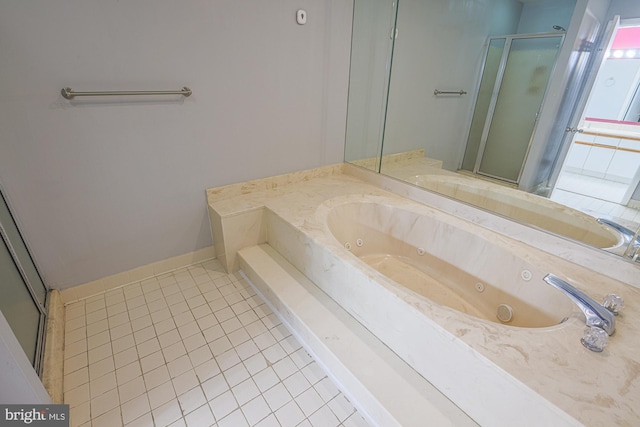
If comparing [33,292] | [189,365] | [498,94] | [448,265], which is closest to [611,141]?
[498,94]

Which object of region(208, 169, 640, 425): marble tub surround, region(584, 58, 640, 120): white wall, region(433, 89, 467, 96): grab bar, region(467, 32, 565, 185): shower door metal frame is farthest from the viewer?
region(433, 89, 467, 96): grab bar

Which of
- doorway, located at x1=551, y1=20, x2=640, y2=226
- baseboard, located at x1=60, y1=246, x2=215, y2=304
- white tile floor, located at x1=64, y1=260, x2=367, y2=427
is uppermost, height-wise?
doorway, located at x1=551, y1=20, x2=640, y2=226

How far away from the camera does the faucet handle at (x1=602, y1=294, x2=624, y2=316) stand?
101 cm

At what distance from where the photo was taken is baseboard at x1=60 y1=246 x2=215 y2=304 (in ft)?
5.41

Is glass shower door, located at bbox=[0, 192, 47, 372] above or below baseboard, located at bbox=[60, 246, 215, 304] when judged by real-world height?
above

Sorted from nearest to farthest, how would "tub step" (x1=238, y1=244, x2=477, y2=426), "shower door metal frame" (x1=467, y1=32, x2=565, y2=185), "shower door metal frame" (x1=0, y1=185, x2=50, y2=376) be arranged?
"tub step" (x1=238, y1=244, x2=477, y2=426), "shower door metal frame" (x1=0, y1=185, x2=50, y2=376), "shower door metal frame" (x1=467, y1=32, x2=565, y2=185)

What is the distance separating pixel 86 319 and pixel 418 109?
2670 mm

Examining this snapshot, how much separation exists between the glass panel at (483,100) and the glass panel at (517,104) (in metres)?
0.06

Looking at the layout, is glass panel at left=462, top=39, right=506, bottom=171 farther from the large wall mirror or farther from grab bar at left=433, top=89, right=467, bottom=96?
grab bar at left=433, top=89, right=467, bottom=96

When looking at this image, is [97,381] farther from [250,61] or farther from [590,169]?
[590,169]

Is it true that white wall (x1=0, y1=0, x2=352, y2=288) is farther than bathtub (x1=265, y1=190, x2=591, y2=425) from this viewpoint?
Yes

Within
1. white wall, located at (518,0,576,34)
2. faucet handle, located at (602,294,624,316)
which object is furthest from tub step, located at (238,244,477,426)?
white wall, located at (518,0,576,34)

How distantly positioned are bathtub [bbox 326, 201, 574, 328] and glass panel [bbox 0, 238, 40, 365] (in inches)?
56.9

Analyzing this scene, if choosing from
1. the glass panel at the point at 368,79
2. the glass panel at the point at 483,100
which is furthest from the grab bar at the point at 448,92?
the glass panel at the point at 368,79
